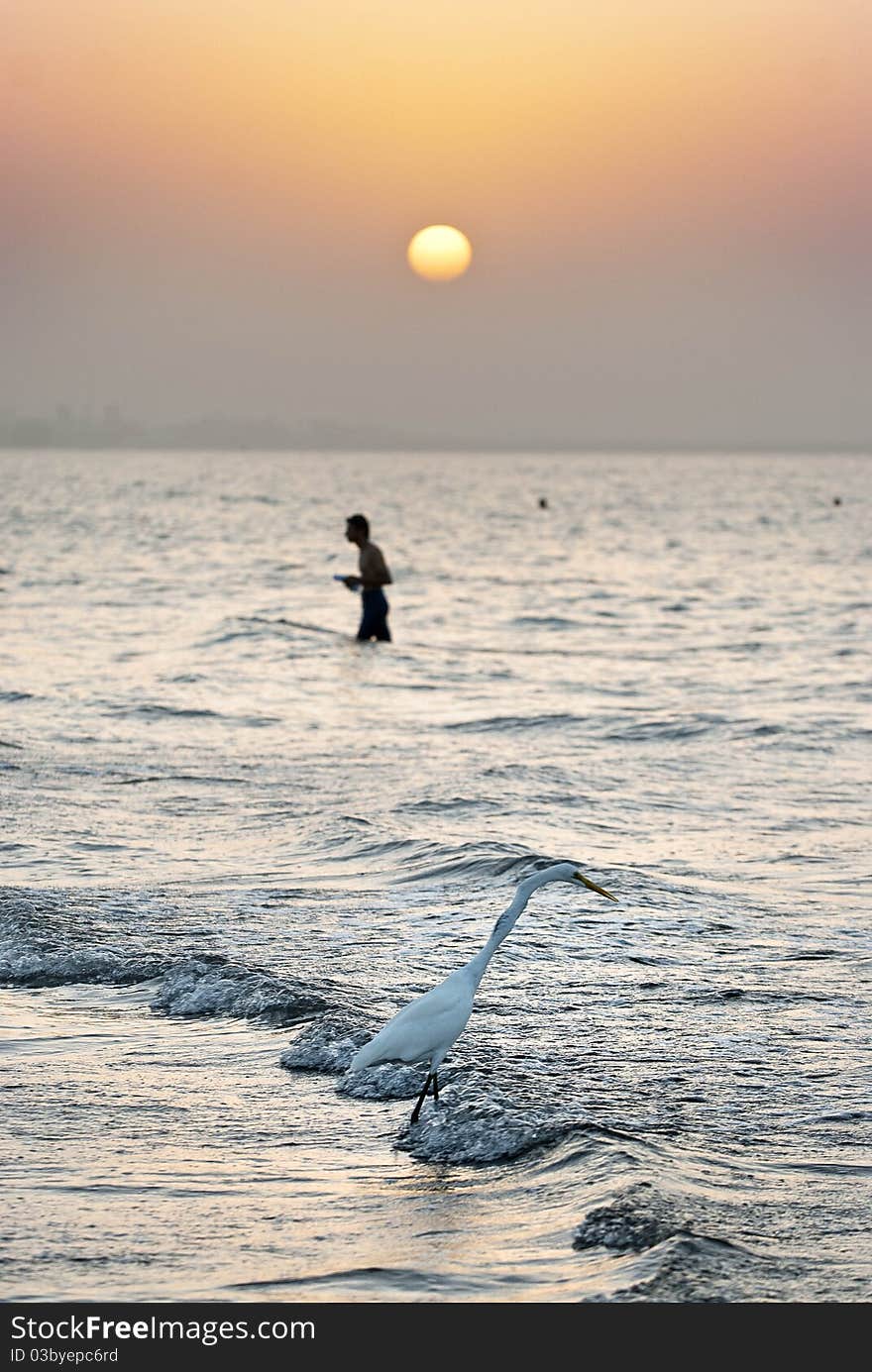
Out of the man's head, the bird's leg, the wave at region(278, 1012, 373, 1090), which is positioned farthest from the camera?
the man's head

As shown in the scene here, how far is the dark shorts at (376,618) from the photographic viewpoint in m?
24.7

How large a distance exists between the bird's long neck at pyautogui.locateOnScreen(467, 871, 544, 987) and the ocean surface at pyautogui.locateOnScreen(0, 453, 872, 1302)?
0.63 metres

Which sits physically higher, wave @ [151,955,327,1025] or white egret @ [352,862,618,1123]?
white egret @ [352,862,618,1123]

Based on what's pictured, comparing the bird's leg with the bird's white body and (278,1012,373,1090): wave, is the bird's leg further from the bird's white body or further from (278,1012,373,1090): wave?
(278,1012,373,1090): wave

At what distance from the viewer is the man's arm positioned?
22266mm

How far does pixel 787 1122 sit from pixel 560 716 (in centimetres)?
1220

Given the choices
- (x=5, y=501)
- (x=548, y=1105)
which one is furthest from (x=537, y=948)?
(x=5, y=501)

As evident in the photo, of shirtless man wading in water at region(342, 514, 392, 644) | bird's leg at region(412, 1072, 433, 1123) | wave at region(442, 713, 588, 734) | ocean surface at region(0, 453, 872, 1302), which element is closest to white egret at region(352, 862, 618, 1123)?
bird's leg at region(412, 1072, 433, 1123)

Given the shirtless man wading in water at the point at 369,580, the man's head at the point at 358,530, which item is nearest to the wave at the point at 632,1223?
the shirtless man wading in water at the point at 369,580

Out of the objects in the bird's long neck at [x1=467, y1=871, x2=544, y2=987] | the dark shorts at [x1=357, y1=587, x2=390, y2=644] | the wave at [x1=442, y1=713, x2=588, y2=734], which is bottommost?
the wave at [x1=442, y1=713, x2=588, y2=734]

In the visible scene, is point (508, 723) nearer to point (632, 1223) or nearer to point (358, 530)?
point (358, 530)

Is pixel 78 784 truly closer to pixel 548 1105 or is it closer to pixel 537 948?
pixel 537 948

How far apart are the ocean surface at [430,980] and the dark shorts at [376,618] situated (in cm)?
184
